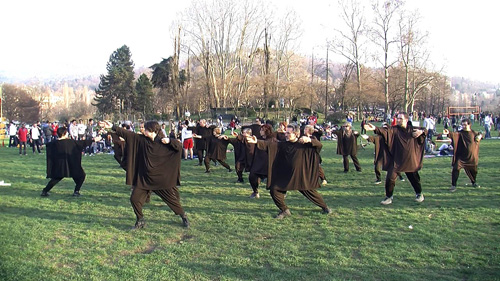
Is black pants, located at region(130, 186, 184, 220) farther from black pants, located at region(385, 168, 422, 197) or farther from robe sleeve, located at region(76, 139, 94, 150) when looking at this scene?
black pants, located at region(385, 168, 422, 197)

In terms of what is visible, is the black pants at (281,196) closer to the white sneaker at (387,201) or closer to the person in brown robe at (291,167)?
the person in brown robe at (291,167)

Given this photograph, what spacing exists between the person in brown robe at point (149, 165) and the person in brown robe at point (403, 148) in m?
4.21

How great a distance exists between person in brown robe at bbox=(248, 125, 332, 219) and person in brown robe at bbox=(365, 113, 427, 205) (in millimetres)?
1726

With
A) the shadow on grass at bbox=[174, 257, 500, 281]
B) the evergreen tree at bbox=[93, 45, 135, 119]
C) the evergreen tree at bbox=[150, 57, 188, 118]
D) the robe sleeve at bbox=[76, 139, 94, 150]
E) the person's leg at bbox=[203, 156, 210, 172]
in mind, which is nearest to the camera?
the shadow on grass at bbox=[174, 257, 500, 281]

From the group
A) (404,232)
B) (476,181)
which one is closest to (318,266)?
(404,232)

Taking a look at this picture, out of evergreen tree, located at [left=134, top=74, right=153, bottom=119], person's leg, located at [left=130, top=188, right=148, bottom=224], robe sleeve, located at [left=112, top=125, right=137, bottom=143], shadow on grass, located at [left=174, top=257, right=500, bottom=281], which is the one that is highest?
evergreen tree, located at [left=134, top=74, right=153, bottom=119]

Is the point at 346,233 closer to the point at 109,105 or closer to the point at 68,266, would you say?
the point at 68,266

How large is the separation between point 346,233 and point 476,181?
6.35 metres

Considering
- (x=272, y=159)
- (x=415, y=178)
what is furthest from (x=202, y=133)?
(x=415, y=178)

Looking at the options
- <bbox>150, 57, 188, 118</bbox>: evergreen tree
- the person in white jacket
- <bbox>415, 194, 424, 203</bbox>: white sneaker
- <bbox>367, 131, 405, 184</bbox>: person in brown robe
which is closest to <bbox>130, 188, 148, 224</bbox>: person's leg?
<bbox>367, 131, 405, 184</bbox>: person in brown robe

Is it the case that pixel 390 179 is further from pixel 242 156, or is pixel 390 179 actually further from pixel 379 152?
pixel 242 156

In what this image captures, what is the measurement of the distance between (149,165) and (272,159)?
7.36 ft

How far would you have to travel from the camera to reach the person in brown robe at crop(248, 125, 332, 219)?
299 inches

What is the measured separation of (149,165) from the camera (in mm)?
7039
